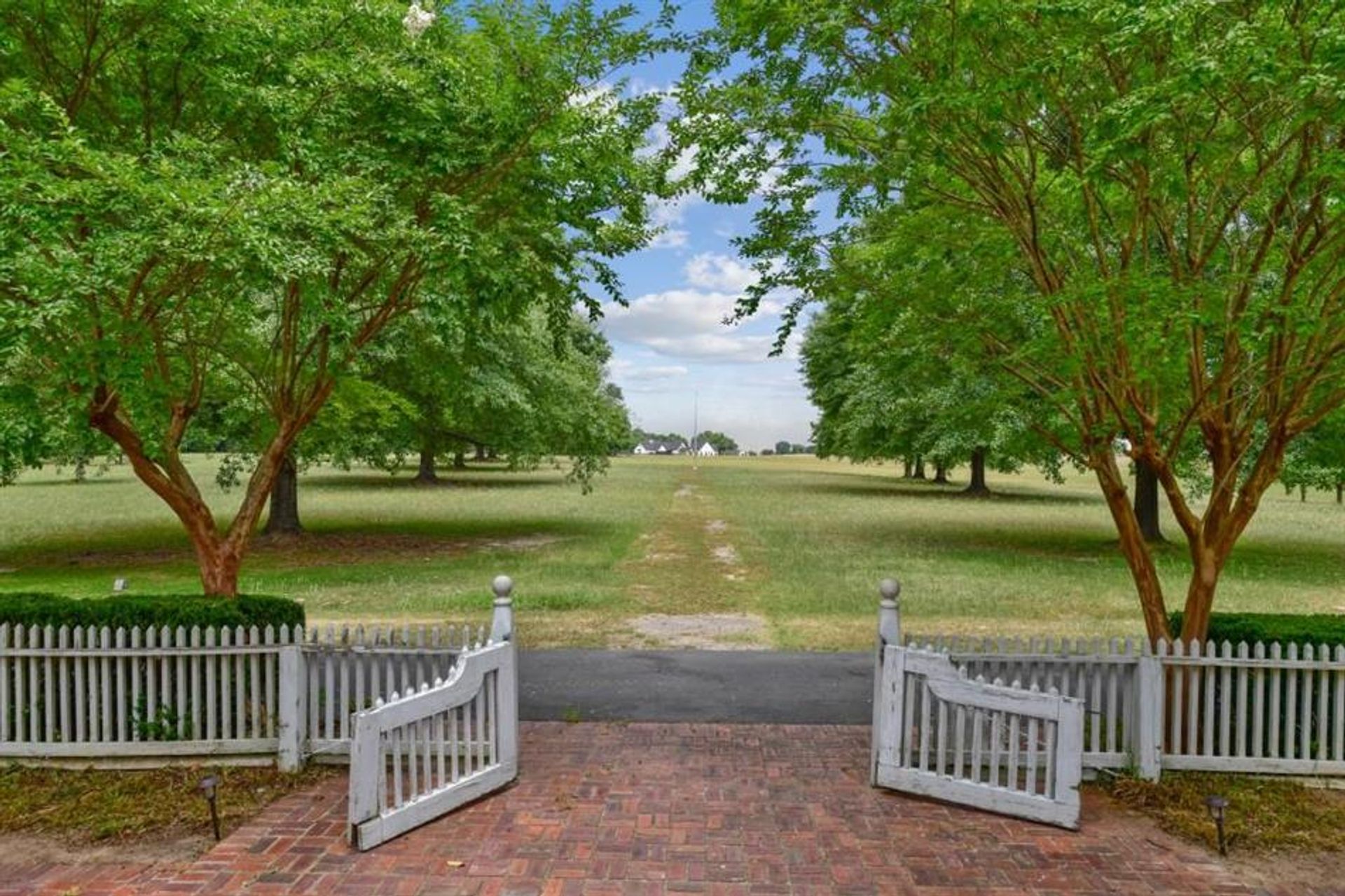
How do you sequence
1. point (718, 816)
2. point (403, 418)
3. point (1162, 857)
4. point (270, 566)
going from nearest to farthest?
point (1162, 857) < point (718, 816) < point (270, 566) < point (403, 418)

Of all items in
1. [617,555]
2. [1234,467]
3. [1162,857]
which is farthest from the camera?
[617,555]

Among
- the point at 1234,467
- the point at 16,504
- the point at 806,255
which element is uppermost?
the point at 806,255

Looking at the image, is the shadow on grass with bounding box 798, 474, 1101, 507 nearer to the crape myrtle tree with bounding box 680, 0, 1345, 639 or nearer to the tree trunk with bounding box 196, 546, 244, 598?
the crape myrtle tree with bounding box 680, 0, 1345, 639

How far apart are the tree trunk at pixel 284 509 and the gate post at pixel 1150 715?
61.3ft

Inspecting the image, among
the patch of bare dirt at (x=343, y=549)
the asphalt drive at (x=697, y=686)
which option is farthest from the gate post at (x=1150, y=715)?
the patch of bare dirt at (x=343, y=549)

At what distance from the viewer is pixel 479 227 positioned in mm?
8195

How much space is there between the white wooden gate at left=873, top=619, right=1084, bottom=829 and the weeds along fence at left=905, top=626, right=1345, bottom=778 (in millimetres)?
388

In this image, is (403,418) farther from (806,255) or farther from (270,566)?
(806,255)

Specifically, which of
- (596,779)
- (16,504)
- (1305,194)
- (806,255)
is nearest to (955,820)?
(596,779)

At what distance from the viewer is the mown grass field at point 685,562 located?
471 inches

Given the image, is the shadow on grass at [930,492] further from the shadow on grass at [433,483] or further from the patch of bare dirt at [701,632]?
the patch of bare dirt at [701,632]

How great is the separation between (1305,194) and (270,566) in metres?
16.5

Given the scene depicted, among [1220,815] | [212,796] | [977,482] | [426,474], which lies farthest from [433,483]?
[1220,815]

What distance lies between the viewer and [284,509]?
20562mm
